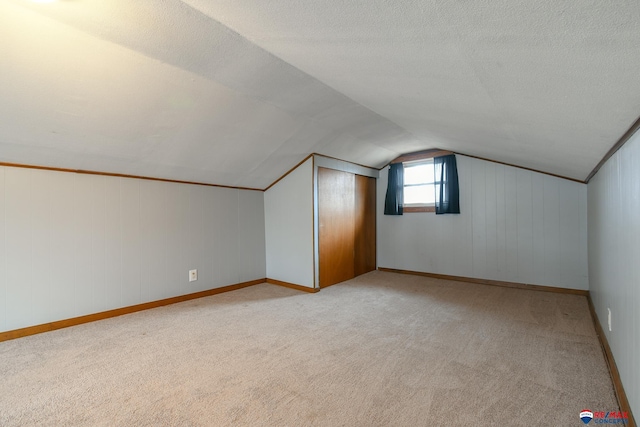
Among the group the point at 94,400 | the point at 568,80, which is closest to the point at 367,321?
the point at 94,400

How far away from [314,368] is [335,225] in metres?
2.67

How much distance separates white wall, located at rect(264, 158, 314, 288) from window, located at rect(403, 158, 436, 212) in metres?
1.98

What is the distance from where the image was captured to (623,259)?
5.79ft

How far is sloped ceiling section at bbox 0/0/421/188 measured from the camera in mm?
1576

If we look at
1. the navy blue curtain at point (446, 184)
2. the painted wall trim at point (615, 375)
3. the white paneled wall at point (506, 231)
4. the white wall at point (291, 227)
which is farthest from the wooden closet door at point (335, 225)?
the painted wall trim at point (615, 375)

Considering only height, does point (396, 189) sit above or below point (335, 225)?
above

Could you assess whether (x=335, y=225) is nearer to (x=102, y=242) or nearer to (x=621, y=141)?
(x=102, y=242)

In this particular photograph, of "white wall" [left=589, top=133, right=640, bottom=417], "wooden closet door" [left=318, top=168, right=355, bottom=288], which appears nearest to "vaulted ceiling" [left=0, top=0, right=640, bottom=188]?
"white wall" [left=589, top=133, right=640, bottom=417]

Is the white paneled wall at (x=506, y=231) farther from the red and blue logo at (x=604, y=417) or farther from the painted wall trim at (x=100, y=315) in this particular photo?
the painted wall trim at (x=100, y=315)

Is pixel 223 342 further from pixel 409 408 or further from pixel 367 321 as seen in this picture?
pixel 409 408

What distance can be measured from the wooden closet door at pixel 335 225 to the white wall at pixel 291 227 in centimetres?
18

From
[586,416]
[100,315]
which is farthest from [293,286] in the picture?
[586,416]

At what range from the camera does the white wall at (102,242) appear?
262cm

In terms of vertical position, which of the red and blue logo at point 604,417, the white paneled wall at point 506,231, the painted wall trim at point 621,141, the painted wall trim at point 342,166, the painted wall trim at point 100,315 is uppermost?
the painted wall trim at point 342,166
